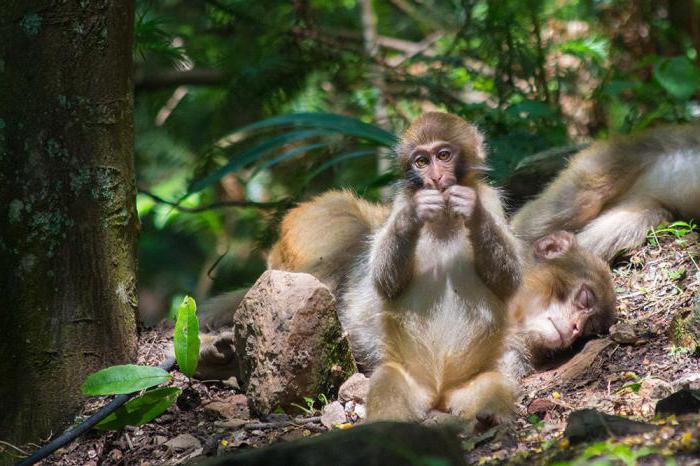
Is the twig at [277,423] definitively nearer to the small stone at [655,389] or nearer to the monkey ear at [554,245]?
the small stone at [655,389]

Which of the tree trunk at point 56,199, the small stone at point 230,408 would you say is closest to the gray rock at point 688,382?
the small stone at point 230,408

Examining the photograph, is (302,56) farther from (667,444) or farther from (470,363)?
(667,444)

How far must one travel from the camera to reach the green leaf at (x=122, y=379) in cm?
415

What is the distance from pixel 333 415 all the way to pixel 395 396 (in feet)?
1.11

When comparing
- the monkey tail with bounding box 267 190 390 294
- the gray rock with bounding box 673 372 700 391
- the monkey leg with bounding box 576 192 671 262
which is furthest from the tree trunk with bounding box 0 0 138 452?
the monkey leg with bounding box 576 192 671 262

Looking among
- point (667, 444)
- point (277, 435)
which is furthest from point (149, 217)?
point (667, 444)

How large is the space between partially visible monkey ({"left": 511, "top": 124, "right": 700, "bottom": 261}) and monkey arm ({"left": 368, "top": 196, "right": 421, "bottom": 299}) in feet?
5.68

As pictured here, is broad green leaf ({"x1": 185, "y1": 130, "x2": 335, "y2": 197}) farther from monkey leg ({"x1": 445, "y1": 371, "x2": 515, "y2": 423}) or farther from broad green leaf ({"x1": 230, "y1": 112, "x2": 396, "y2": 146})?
monkey leg ({"x1": 445, "y1": 371, "x2": 515, "y2": 423})

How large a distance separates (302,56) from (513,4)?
6.56 ft

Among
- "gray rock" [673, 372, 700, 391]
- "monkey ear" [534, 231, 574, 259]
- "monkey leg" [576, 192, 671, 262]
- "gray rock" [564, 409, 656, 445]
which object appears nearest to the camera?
"gray rock" [564, 409, 656, 445]

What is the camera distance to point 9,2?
4.31 meters

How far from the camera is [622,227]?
5637 mm

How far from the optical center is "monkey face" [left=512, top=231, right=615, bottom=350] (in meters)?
4.90

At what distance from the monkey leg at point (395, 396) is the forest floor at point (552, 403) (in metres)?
0.32
